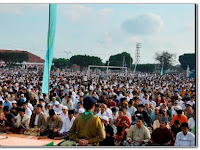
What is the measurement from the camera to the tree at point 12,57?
53791 mm

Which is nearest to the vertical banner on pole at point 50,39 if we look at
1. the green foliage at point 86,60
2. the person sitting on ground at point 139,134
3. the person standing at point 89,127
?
the person sitting on ground at point 139,134

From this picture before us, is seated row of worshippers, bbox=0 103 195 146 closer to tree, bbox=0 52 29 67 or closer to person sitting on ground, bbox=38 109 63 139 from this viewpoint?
person sitting on ground, bbox=38 109 63 139

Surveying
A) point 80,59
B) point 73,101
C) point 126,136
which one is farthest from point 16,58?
point 126,136

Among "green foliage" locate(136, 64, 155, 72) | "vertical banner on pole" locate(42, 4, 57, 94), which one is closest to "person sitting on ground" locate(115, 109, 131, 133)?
"vertical banner on pole" locate(42, 4, 57, 94)

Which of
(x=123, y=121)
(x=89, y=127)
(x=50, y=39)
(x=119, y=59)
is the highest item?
(x=119, y=59)

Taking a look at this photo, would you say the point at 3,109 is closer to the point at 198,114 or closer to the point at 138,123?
the point at 138,123

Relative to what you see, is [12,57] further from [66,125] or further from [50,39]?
[66,125]

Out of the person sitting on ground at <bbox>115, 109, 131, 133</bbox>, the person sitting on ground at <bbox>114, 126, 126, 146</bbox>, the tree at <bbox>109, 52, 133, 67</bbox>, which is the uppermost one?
the tree at <bbox>109, 52, 133, 67</bbox>

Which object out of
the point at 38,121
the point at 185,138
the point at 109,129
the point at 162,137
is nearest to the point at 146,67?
the point at 38,121

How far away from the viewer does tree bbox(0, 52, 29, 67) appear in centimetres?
5379

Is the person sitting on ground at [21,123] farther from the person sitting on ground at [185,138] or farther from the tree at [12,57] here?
the tree at [12,57]

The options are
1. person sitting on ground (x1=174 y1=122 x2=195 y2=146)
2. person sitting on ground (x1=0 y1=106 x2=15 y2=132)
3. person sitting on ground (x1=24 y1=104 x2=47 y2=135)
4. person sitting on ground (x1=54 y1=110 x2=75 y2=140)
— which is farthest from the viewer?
person sitting on ground (x1=0 y1=106 x2=15 y2=132)

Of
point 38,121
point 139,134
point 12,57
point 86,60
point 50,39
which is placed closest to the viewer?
point 139,134

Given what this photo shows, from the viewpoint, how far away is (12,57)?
2135 inches
